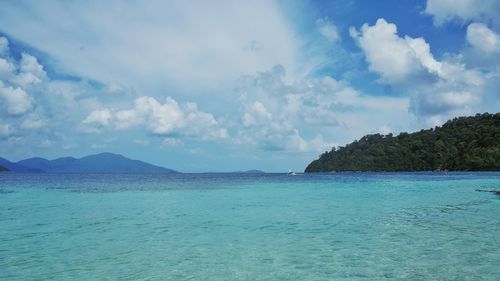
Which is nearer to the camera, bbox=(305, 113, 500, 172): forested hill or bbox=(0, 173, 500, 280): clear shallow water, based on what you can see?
bbox=(0, 173, 500, 280): clear shallow water

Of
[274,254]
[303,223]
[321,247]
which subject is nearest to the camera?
[274,254]

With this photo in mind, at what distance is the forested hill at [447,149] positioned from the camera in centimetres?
14512

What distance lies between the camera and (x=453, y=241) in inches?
661

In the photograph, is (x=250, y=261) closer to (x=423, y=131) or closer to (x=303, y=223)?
(x=303, y=223)

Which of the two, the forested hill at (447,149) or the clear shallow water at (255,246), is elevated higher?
the forested hill at (447,149)

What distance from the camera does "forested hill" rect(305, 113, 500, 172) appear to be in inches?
5714

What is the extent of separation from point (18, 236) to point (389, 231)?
18.0 metres

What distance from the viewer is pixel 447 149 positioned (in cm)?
16288

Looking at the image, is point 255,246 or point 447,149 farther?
point 447,149

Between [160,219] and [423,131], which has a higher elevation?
[423,131]

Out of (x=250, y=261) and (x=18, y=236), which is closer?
(x=250, y=261)

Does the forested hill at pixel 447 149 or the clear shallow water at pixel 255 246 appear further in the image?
the forested hill at pixel 447 149

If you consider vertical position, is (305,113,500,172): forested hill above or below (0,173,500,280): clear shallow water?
above

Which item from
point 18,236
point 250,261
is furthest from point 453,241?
point 18,236
